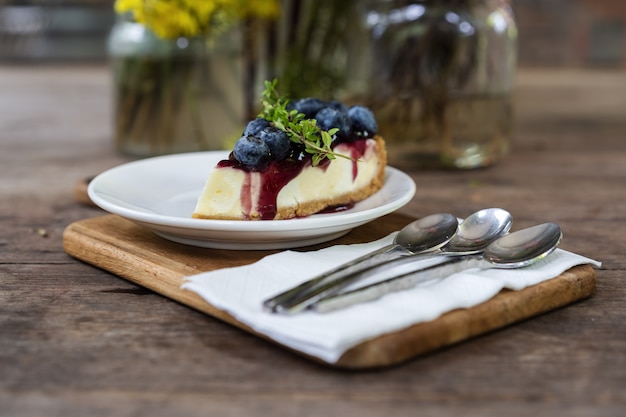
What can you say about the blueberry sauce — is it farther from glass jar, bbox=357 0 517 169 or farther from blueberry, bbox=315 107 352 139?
glass jar, bbox=357 0 517 169

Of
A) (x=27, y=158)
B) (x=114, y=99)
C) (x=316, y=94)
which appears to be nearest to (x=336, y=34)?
(x=316, y=94)

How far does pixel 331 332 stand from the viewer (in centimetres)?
66

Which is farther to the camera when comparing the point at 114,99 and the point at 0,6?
the point at 0,6

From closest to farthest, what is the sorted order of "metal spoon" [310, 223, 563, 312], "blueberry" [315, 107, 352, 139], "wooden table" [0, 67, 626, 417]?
"wooden table" [0, 67, 626, 417]
"metal spoon" [310, 223, 563, 312]
"blueberry" [315, 107, 352, 139]

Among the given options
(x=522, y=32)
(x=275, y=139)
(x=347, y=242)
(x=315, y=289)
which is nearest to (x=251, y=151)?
(x=275, y=139)

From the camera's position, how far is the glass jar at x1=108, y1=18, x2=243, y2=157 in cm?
161

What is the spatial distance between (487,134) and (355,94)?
0.89 ft

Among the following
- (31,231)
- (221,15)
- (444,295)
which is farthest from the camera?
(221,15)

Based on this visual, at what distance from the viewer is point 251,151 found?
3.06ft

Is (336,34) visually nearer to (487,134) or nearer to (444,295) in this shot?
(487,134)

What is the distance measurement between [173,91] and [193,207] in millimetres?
617

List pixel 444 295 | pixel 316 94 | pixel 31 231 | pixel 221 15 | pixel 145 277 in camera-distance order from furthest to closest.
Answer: pixel 316 94
pixel 221 15
pixel 31 231
pixel 145 277
pixel 444 295

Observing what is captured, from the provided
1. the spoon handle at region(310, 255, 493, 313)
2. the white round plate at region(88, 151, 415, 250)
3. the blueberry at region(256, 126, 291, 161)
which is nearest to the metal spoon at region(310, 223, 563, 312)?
the spoon handle at region(310, 255, 493, 313)

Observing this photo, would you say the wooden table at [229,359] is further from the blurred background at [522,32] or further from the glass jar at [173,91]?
the blurred background at [522,32]
